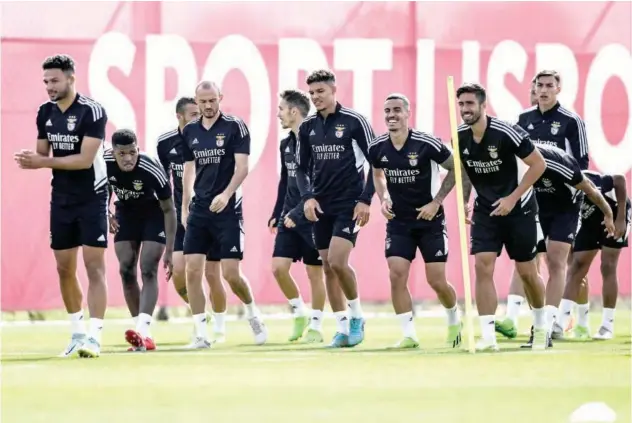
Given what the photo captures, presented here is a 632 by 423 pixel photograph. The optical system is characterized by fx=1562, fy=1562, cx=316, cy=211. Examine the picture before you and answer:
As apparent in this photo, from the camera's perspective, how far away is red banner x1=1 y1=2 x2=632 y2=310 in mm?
19438

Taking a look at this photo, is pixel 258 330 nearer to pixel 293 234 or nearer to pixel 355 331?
pixel 293 234

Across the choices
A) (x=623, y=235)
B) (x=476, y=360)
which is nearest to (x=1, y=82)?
(x=623, y=235)

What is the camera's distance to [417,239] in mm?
13516

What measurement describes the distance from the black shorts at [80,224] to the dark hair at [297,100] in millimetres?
3119

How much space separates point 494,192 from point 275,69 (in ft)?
26.0

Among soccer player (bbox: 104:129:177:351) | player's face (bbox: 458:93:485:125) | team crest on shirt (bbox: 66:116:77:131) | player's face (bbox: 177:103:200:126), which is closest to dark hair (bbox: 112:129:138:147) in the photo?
soccer player (bbox: 104:129:177:351)

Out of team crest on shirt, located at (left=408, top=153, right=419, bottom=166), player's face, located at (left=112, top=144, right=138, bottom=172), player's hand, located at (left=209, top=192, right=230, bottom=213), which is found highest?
player's face, located at (left=112, top=144, right=138, bottom=172)

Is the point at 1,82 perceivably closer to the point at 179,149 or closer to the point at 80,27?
the point at 80,27

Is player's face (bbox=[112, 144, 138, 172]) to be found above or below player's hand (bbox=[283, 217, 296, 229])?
above

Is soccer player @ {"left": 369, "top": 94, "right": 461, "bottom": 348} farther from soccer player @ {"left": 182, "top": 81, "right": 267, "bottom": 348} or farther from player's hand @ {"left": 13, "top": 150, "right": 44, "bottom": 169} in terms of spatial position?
player's hand @ {"left": 13, "top": 150, "right": 44, "bottom": 169}

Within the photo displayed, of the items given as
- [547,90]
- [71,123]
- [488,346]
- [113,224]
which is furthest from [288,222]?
[71,123]

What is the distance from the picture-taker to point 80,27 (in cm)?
1959


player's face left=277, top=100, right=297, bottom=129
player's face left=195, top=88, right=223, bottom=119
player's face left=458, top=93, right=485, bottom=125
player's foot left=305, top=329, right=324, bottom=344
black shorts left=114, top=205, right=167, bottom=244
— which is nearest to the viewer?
player's face left=458, top=93, right=485, bottom=125

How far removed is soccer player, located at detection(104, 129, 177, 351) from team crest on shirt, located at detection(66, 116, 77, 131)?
1.69m
